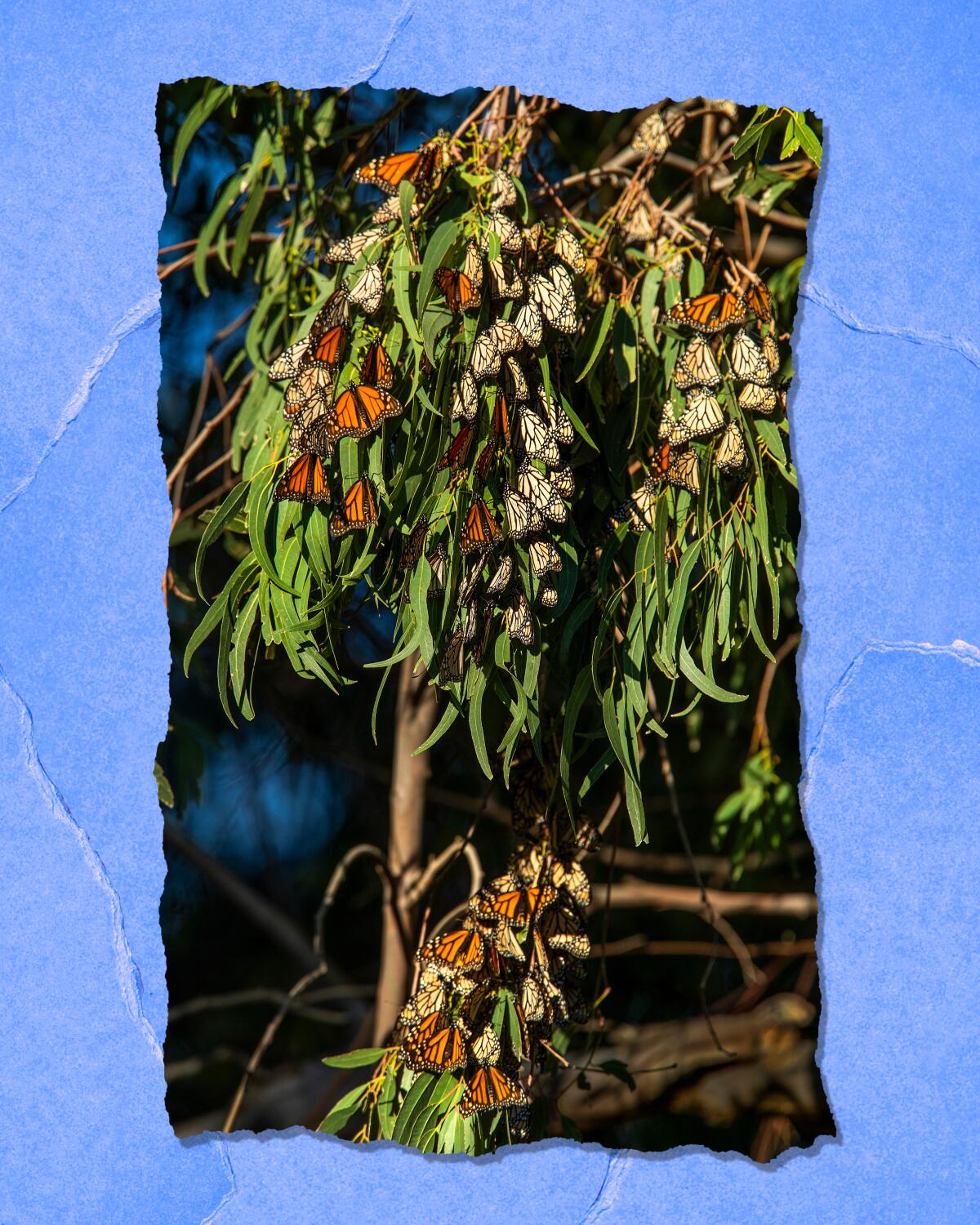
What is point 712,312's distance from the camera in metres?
1.15

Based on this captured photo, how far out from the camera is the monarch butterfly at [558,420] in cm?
107

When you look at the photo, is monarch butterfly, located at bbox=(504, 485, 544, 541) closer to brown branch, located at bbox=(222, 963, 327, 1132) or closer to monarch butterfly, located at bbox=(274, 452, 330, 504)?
monarch butterfly, located at bbox=(274, 452, 330, 504)

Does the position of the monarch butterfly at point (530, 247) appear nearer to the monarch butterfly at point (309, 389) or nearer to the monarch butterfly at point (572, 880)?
the monarch butterfly at point (309, 389)

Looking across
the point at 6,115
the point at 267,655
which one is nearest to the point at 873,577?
the point at 267,655

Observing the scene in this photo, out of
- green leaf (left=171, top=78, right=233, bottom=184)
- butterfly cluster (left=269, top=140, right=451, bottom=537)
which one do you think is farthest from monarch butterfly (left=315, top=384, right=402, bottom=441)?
green leaf (left=171, top=78, right=233, bottom=184)

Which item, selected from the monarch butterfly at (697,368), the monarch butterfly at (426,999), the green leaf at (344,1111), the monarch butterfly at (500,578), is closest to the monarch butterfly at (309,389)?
the monarch butterfly at (500,578)

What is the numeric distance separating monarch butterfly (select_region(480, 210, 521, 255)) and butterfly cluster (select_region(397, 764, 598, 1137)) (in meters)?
0.57

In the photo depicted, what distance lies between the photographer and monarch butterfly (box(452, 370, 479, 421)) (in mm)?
1053

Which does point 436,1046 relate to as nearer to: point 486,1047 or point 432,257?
point 486,1047

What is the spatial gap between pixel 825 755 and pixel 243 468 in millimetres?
619

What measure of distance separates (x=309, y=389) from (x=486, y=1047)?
61 centimetres

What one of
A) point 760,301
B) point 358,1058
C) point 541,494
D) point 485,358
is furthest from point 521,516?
point 358,1058

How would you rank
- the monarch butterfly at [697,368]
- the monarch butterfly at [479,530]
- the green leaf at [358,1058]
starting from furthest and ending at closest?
the green leaf at [358,1058] < the monarch butterfly at [697,368] < the monarch butterfly at [479,530]

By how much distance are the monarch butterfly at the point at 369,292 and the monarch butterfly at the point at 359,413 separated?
7 centimetres
